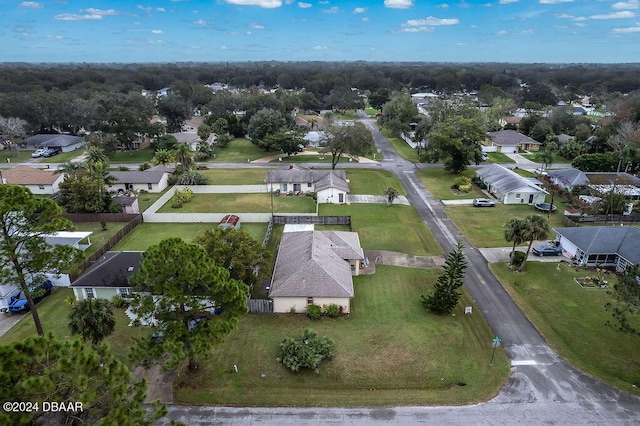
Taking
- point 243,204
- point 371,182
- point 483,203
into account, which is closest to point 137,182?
point 243,204

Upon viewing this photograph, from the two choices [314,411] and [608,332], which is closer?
[314,411]

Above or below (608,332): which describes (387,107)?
above

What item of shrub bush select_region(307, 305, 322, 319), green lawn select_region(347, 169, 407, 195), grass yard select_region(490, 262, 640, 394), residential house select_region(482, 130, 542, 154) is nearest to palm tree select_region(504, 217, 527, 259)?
grass yard select_region(490, 262, 640, 394)

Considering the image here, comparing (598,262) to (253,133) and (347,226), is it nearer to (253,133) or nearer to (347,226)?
(347,226)

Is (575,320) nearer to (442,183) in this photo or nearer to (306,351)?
(306,351)

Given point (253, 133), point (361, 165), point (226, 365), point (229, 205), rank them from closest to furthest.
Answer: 1. point (226, 365)
2. point (229, 205)
3. point (361, 165)
4. point (253, 133)

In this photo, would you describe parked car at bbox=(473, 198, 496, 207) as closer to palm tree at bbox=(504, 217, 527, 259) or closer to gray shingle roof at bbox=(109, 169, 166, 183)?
palm tree at bbox=(504, 217, 527, 259)

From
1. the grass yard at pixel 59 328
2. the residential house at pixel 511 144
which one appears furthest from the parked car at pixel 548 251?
the residential house at pixel 511 144

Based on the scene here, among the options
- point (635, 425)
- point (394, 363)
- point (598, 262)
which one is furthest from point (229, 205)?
point (635, 425)
